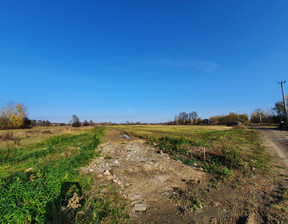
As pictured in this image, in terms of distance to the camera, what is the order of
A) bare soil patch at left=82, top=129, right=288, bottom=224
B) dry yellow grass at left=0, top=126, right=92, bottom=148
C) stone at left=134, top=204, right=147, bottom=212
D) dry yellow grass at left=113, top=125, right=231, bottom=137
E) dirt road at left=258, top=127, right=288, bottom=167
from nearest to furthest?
bare soil patch at left=82, top=129, right=288, bottom=224 → stone at left=134, top=204, right=147, bottom=212 → dirt road at left=258, top=127, right=288, bottom=167 → dry yellow grass at left=0, top=126, right=92, bottom=148 → dry yellow grass at left=113, top=125, right=231, bottom=137

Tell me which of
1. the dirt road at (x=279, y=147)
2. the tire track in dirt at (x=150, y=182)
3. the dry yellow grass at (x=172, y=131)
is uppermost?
the dry yellow grass at (x=172, y=131)

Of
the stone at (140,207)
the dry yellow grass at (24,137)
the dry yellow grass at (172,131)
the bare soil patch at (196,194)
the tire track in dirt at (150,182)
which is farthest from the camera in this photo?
the dry yellow grass at (172,131)

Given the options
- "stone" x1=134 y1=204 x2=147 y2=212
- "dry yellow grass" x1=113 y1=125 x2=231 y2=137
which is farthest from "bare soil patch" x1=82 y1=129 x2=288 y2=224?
"dry yellow grass" x1=113 y1=125 x2=231 y2=137

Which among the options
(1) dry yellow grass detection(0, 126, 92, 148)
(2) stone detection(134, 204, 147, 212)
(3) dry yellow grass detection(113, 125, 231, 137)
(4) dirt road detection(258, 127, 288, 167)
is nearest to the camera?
(2) stone detection(134, 204, 147, 212)

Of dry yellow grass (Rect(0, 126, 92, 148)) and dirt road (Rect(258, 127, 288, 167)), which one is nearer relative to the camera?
dirt road (Rect(258, 127, 288, 167))

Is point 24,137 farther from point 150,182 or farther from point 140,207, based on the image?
point 140,207

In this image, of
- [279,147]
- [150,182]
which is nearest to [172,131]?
[279,147]

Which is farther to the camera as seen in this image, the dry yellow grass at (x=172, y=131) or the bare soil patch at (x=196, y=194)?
the dry yellow grass at (x=172, y=131)

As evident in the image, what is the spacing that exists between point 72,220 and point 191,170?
21.0ft

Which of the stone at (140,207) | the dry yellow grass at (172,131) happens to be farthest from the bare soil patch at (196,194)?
the dry yellow grass at (172,131)

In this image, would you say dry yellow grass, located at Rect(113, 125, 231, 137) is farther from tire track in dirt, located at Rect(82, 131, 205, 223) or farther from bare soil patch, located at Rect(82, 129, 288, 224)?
→ bare soil patch, located at Rect(82, 129, 288, 224)

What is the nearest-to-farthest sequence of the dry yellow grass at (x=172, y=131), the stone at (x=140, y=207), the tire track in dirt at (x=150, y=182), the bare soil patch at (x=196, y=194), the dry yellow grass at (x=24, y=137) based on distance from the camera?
1. the bare soil patch at (x=196, y=194)
2. the tire track in dirt at (x=150, y=182)
3. the stone at (x=140, y=207)
4. the dry yellow grass at (x=24, y=137)
5. the dry yellow grass at (x=172, y=131)

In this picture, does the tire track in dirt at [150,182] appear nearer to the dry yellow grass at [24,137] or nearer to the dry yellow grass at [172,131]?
the dry yellow grass at [172,131]

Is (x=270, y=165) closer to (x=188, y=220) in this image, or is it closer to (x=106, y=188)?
(x=188, y=220)
